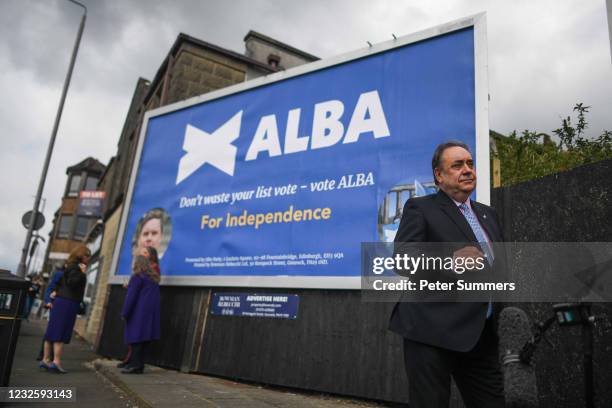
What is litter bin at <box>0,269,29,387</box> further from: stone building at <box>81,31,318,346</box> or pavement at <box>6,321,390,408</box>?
stone building at <box>81,31,318,346</box>

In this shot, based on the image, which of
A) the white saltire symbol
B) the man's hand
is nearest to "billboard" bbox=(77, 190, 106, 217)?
the white saltire symbol

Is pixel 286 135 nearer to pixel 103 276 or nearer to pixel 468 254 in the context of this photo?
pixel 468 254

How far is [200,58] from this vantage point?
11.1 metres

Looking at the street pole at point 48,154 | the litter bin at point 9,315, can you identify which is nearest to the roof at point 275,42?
the street pole at point 48,154

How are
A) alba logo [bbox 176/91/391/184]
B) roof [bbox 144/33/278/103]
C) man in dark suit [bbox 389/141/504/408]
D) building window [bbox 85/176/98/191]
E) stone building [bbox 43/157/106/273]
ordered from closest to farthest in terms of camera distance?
man in dark suit [bbox 389/141/504/408] → alba logo [bbox 176/91/391/184] → roof [bbox 144/33/278/103] → stone building [bbox 43/157/106/273] → building window [bbox 85/176/98/191]

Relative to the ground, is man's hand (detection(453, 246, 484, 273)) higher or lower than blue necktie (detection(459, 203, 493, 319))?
lower

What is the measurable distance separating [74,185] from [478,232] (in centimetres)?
4787

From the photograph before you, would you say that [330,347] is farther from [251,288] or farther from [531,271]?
A: [531,271]

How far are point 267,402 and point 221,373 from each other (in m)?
1.81

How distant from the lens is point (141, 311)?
6.45m

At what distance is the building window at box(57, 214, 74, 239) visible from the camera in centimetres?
4200

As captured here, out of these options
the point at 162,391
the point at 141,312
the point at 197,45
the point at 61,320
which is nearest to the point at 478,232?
the point at 162,391

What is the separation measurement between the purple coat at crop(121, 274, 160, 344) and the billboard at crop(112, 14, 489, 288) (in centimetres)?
53

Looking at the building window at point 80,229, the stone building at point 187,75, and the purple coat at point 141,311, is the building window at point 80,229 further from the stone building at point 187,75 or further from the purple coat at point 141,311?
the purple coat at point 141,311
